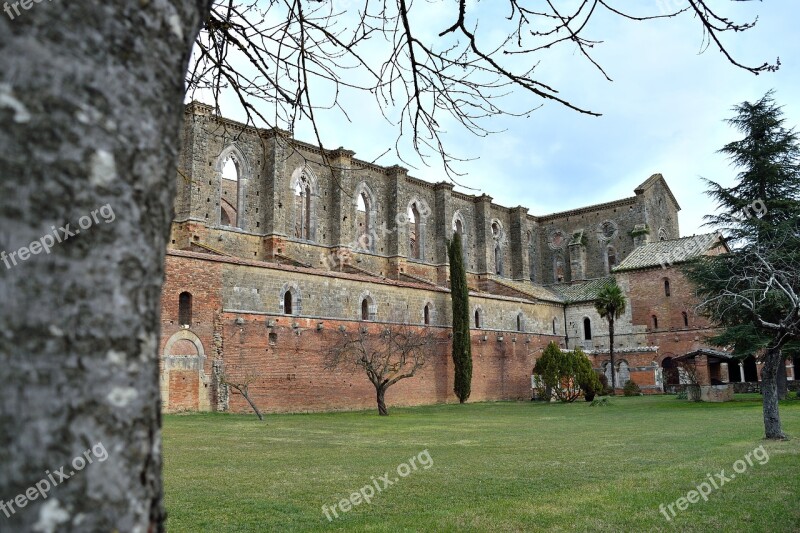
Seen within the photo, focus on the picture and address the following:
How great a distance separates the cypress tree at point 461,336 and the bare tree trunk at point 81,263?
28551 mm

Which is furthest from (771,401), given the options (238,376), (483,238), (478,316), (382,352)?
(483,238)

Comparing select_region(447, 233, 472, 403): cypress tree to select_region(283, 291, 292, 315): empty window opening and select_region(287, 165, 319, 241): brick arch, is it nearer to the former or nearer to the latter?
select_region(287, 165, 319, 241): brick arch

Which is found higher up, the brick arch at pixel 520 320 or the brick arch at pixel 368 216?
the brick arch at pixel 368 216

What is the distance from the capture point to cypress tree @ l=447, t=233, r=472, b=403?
29.1 metres

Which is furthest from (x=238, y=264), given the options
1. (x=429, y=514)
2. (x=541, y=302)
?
(x=541, y=302)

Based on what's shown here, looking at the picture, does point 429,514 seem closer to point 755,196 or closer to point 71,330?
point 71,330

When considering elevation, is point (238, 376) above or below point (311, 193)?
below

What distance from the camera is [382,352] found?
2617 centimetres

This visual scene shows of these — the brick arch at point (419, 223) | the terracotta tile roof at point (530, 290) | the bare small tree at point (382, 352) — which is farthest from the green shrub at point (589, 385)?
the brick arch at point (419, 223)

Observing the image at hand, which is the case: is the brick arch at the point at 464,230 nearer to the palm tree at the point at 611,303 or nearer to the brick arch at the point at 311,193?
the palm tree at the point at 611,303

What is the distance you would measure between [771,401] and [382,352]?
16.5 m

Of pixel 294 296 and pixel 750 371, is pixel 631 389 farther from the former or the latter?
pixel 294 296

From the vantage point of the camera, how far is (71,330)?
35.5 inches

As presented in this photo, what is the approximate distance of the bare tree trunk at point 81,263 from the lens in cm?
86
